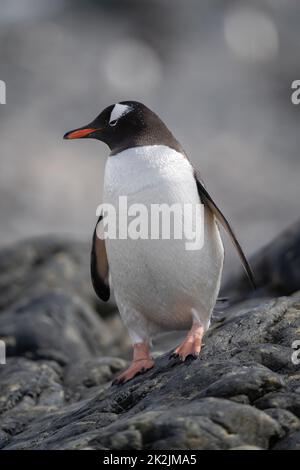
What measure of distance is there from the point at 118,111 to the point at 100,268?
1083 mm

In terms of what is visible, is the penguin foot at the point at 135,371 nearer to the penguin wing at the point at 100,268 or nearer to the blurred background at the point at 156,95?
the penguin wing at the point at 100,268

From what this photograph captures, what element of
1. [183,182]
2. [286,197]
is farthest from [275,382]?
[286,197]

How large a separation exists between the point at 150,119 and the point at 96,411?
5.30 ft

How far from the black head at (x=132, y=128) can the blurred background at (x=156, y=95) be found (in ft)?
36.6

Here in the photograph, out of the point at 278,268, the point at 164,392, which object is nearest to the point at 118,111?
the point at 164,392

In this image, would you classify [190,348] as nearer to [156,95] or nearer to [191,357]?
[191,357]

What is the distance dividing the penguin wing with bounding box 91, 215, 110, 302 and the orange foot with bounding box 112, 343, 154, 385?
743 mm

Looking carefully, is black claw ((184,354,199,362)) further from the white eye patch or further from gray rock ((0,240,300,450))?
the white eye patch

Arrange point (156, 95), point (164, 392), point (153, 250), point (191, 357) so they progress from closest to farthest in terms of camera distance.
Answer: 1. point (164, 392)
2. point (191, 357)
3. point (153, 250)
4. point (156, 95)

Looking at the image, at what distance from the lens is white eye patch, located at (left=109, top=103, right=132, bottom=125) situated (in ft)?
15.0

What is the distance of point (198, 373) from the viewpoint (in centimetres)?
367

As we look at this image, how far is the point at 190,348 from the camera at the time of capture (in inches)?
163

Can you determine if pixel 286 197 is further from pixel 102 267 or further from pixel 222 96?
pixel 102 267

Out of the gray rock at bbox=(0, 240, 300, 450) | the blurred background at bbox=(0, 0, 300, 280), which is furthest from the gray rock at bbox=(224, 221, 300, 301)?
the blurred background at bbox=(0, 0, 300, 280)
